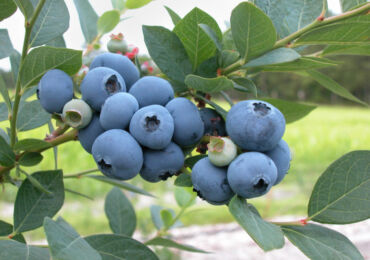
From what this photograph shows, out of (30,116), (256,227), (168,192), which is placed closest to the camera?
(256,227)

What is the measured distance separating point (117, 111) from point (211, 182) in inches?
5.9

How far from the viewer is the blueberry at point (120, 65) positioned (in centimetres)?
54

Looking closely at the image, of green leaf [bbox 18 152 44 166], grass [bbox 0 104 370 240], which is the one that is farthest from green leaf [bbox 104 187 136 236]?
grass [bbox 0 104 370 240]

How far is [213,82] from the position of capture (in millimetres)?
471

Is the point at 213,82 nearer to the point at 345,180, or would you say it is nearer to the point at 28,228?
the point at 345,180

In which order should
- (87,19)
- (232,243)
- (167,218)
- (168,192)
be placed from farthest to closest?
(168,192) → (232,243) → (167,218) → (87,19)

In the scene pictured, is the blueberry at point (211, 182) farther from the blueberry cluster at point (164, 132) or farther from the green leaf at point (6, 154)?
the green leaf at point (6, 154)

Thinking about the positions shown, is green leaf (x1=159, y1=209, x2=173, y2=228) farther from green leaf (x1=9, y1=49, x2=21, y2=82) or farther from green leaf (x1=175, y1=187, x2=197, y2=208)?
green leaf (x1=9, y1=49, x2=21, y2=82)

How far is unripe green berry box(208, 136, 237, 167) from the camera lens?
0.44 meters

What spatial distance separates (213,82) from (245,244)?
3.65 m

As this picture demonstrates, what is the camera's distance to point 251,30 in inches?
18.5

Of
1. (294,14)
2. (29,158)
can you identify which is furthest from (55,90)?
(294,14)

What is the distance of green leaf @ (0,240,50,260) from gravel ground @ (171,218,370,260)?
10.1 ft

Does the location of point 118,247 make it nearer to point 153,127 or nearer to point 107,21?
point 153,127
